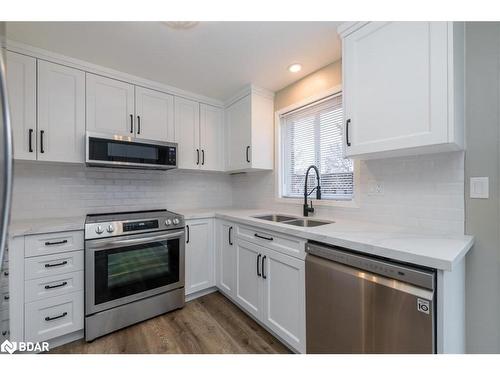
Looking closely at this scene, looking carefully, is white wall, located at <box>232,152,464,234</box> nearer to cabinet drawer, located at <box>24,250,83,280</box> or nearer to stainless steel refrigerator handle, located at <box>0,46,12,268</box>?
stainless steel refrigerator handle, located at <box>0,46,12,268</box>

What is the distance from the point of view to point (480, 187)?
1.23 m

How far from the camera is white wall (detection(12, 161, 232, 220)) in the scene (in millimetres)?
2006

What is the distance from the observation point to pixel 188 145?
8.61 feet

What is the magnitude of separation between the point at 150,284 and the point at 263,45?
89.5 inches

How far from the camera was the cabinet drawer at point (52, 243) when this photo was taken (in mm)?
1550

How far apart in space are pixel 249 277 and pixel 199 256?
0.67 meters

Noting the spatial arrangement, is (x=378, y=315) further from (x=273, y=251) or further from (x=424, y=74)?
(x=424, y=74)

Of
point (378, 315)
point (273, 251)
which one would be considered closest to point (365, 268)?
point (378, 315)

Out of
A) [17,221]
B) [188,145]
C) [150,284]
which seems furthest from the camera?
[188,145]

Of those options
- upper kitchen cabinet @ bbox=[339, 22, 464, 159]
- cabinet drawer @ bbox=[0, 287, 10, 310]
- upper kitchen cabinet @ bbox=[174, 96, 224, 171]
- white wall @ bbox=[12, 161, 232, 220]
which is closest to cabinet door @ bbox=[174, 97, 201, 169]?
upper kitchen cabinet @ bbox=[174, 96, 224, 171]

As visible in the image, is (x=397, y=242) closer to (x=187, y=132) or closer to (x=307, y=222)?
(x=307, y=222)

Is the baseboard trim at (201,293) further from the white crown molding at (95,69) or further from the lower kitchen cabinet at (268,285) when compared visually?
the white crown molding at (95,69)

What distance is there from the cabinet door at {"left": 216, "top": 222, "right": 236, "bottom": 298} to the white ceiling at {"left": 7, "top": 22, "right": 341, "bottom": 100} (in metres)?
1.56
